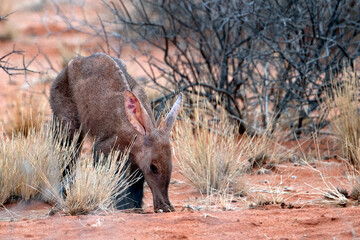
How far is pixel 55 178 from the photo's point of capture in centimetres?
589

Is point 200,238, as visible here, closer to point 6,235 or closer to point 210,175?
point 6,235

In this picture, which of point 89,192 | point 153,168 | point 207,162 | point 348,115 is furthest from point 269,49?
point 89,192

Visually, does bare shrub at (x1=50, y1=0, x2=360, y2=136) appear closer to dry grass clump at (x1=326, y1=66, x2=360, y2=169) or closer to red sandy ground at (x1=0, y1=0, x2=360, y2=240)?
dry grass clump at (x1=326, y1=66, x2=360, y2=169)

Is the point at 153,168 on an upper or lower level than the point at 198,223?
upper

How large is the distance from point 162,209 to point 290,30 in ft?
15.0

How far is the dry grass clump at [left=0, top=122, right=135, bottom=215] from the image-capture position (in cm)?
523

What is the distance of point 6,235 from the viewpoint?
14.4 ft

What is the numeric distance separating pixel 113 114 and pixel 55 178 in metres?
0.96

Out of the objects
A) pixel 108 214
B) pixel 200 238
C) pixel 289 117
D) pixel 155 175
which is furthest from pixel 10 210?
A: pixel 289 117

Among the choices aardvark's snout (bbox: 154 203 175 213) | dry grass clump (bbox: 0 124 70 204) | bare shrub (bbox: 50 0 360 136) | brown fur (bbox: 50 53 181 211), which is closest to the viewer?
aardvark's snout (bbox: 154 203 175 213)

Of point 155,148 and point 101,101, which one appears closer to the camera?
point 155,148

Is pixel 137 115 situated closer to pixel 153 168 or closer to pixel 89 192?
pixel 153 168

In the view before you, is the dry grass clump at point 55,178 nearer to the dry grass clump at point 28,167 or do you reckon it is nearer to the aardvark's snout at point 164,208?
the dry grass clump at point 28,167

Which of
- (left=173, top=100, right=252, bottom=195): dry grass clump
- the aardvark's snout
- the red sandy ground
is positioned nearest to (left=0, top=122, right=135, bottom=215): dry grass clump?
the red sandy ground
